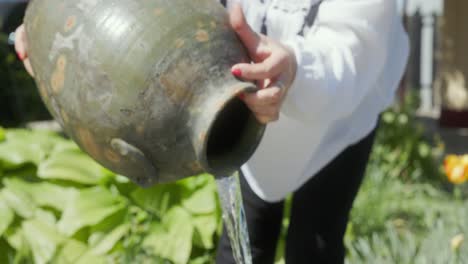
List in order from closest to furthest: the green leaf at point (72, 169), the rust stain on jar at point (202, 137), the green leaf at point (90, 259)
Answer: the rust stain on jar at point (202, 137) → the green leaf at point (90, 259) → the green leaf at point (72, 169)

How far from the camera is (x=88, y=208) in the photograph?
10.6 feet

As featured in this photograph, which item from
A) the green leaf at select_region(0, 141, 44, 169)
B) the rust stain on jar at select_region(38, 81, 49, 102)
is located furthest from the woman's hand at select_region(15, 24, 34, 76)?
the green leaf at select_region(0, 141, 44, 169)

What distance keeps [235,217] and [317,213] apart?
0.25m

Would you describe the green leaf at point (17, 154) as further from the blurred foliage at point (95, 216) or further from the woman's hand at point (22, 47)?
the woman's hand at point (22, 47)

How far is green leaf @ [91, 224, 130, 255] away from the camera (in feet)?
10.5

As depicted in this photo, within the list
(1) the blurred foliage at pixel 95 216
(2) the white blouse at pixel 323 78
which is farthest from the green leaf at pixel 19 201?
(2) the white blouse at pixel 323 78

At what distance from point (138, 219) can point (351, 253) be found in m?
0.86

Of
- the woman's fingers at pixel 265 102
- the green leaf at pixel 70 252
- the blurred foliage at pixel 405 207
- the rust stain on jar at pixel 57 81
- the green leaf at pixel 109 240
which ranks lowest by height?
the blurred foliage at pixel 405 207

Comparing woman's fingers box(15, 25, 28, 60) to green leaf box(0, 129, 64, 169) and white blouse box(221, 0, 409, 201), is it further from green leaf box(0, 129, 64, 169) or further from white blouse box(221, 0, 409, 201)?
green leaf box(0, 129, 64, 169)

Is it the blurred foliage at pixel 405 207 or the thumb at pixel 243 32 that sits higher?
the thumb at pixel 243 32

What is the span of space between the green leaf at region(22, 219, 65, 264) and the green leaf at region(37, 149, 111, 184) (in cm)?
22

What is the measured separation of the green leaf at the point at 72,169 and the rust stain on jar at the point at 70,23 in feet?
6.18

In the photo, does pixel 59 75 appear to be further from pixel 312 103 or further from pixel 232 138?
pixel 312 103

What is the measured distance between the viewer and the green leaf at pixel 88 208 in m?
3.23
